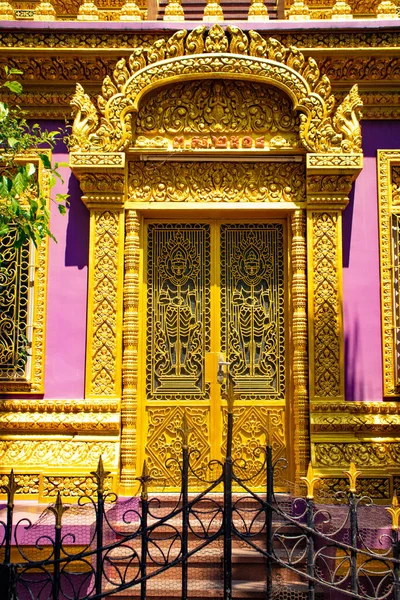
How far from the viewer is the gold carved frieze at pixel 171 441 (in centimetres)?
711

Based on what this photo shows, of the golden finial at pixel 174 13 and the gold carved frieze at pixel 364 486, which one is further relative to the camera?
the golden finial at pixel 174 13

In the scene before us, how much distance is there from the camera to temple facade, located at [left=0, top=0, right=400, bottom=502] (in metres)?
7.03

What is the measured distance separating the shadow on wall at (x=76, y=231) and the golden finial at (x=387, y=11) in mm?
3501

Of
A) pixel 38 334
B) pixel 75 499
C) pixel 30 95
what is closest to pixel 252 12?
pixel 30 95

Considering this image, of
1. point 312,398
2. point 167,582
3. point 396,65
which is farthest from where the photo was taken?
point 396,65

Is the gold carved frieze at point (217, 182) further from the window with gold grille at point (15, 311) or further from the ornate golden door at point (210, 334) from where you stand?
the window with gold grille at point (15, 311)

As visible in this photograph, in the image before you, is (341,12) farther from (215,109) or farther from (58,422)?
(58,422)

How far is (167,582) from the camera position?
18.1ft

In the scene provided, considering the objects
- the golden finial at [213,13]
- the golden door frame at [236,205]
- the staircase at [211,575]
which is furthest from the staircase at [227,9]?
the staircase at [211,575]

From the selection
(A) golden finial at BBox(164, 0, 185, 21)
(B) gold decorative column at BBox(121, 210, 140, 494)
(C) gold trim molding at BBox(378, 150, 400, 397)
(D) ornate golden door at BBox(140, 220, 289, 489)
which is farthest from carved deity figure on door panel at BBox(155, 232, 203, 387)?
(A) golden finial at BBox(164, 0, 185, 21)

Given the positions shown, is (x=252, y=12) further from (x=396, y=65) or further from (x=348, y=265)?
(x=348, y=265)

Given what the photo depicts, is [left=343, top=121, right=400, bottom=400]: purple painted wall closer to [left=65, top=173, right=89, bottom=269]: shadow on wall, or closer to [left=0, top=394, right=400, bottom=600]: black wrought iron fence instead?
[left=0, top=394, right=400, bottom=600]: black wrought iron fence

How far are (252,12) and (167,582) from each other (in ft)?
18.0

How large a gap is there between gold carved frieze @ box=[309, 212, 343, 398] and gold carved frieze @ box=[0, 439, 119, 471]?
6.51 ft
